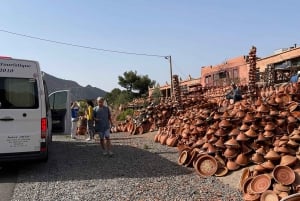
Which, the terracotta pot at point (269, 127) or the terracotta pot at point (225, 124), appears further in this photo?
the terracotta pot at point (225, 124)

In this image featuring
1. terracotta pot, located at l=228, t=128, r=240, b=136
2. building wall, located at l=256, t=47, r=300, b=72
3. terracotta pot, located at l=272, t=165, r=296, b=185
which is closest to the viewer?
terracotta pot, located at l=272, t=165, r=296, b=185

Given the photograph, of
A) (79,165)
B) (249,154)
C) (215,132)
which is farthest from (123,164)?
(249,154)

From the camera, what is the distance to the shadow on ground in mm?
8219

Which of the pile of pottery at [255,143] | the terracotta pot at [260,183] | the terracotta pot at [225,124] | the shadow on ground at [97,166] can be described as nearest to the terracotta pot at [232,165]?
the pile of pottery at [255,143]

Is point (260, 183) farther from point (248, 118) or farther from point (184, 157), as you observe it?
point (184, 157)

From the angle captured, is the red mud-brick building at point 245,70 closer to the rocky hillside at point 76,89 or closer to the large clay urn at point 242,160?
the large clay urn at point 242,160

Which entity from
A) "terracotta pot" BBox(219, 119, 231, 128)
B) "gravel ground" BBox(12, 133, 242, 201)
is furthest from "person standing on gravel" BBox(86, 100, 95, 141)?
"terracotta pot" BBox(219, 119, 231, 128)

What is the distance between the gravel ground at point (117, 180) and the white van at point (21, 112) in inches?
22.7

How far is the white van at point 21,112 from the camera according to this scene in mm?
8148

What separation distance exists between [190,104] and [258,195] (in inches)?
436

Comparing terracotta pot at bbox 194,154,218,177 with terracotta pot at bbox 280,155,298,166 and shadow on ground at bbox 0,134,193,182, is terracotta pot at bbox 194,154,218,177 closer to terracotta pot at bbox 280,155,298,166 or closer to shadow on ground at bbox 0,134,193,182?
shadow on ground at bbox 0,134,193,182

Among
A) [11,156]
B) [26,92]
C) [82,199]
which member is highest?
[26,92]

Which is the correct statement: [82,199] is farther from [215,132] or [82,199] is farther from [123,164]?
[215,132]

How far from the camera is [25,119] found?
27.1ft
